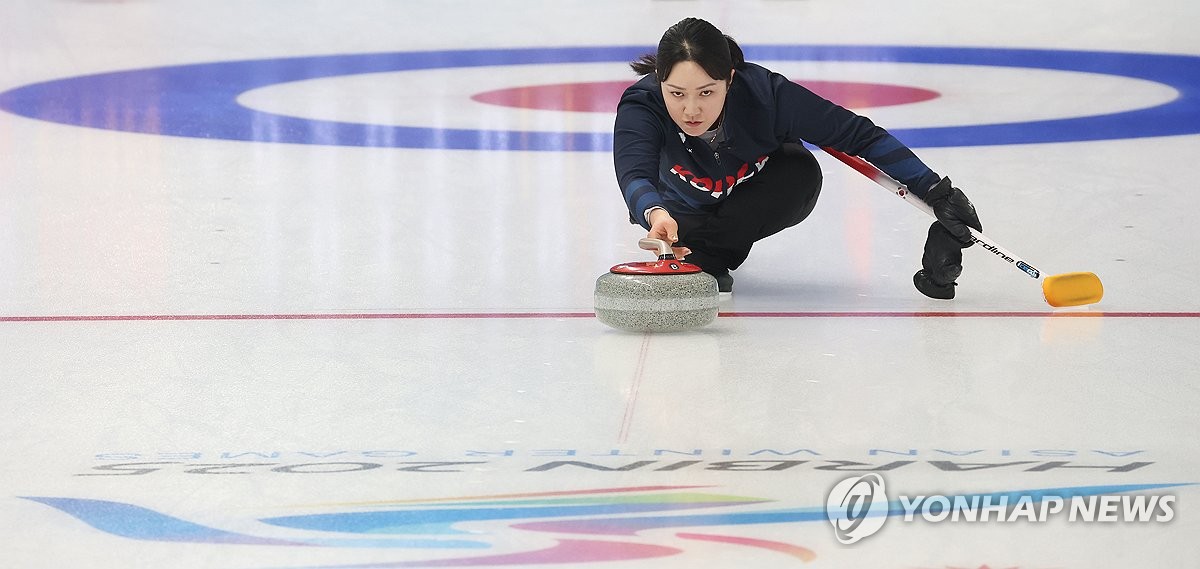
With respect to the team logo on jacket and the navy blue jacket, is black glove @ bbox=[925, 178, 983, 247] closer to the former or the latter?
the navy blue jacket

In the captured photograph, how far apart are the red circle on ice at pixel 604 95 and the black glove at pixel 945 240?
13.0 ft

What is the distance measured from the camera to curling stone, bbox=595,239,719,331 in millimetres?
3426

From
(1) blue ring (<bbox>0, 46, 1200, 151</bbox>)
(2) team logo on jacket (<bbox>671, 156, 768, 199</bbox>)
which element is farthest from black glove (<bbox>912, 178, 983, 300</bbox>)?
(1) blue ring (<bbox>0, 46, 1200, 151</bbox>)

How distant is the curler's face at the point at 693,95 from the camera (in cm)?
350

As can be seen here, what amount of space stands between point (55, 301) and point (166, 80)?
17.9ft

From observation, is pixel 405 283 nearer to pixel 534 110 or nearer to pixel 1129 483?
pixel 1129 483

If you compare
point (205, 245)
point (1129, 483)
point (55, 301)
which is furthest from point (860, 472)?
point (205, 245)

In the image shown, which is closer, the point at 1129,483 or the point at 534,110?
the point at 1129,483

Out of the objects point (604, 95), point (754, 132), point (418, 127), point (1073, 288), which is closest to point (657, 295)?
point (754, 132)

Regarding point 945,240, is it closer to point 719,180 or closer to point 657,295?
point 719,180

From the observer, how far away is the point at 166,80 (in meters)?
9.09

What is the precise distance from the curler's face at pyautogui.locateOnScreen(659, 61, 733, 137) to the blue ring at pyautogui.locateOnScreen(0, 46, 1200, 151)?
308cm

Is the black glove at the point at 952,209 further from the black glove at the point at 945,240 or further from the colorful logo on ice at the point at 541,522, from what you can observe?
the colorful logo on ice at the point at 541,522

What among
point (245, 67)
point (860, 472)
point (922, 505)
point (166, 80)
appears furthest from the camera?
point (245, 67)
